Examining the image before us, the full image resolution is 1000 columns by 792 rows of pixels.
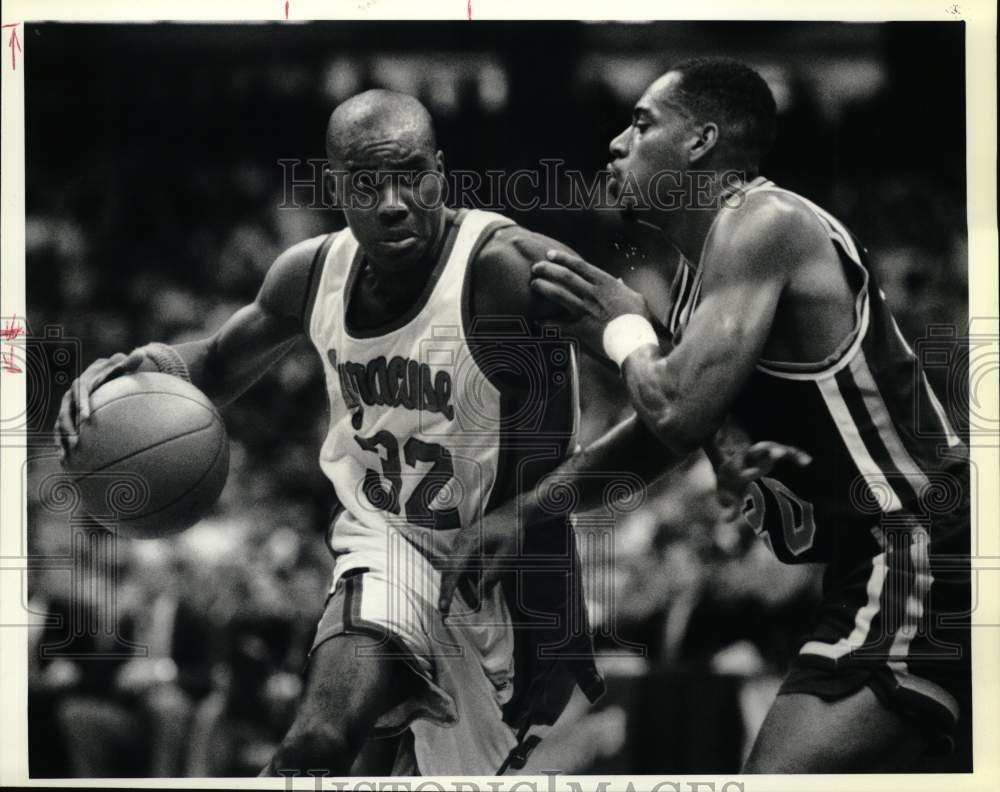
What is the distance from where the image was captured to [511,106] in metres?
2.70

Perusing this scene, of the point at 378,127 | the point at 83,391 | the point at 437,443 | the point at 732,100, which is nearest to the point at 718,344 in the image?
the point at 732,100

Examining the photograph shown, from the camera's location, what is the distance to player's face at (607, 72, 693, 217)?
267 centimetres

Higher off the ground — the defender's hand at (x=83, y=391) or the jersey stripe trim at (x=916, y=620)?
the defender's hand at (x=83, y=391)

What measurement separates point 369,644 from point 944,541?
60.6 inches

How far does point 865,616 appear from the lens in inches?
105

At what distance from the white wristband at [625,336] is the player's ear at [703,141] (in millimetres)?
446

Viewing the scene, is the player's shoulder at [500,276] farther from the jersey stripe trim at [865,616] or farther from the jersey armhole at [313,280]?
the jersey stripe trim at [865,616]

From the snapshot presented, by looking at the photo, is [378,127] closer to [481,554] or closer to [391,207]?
[391,207]

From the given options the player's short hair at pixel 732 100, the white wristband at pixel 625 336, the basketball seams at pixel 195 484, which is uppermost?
the player's short hair at pixel 732 100

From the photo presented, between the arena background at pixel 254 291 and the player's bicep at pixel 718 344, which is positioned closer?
the player's bicep at pixel 718 344

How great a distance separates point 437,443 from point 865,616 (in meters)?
1.21

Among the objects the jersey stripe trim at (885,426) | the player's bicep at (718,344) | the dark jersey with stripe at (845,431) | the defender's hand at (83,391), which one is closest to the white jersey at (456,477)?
the player's bicep at (718,344)

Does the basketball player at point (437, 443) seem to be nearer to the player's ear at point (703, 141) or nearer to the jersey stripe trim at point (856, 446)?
the jersey stripe trim at point (856, 446)

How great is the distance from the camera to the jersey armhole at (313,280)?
2693 millimetres
